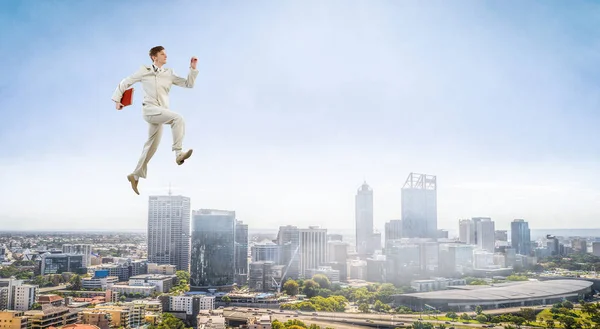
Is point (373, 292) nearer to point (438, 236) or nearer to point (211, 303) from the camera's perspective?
point (211, 303)

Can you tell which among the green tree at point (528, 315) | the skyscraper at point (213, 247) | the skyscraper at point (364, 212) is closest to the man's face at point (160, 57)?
the green tree at point (528, 315)

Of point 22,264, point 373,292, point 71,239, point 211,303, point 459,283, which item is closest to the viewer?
point 211,303

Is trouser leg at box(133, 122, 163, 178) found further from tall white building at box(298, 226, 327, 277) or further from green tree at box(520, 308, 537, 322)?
tall white building at box(298, 226, 327, 277)

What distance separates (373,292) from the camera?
2131 centimetres

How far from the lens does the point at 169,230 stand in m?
27.6

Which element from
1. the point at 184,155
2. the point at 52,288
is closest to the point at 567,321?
the point at 184,155

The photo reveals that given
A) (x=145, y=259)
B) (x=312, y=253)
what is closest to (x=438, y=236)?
(x=312, y=253)

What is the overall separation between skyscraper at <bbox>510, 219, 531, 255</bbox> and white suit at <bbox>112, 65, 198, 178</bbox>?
111 ft

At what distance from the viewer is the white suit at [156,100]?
1741 millimetres

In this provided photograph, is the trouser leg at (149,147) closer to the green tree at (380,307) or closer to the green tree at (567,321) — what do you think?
the green tree at (567,321)

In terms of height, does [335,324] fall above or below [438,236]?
below

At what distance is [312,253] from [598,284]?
42.7ft

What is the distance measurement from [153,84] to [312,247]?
87.4ft

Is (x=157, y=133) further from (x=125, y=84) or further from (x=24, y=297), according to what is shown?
(x=24, y=297)
